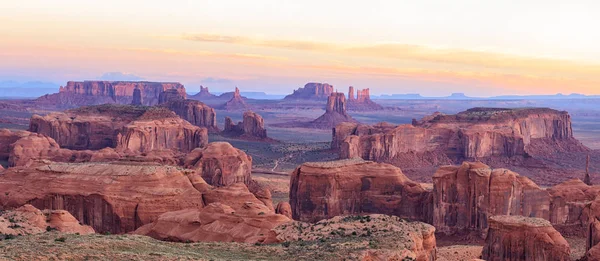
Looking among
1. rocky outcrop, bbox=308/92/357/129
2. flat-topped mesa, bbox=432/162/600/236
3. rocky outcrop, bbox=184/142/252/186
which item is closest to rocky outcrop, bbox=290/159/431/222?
flat-topped mesa, bbox=432/162/600/236

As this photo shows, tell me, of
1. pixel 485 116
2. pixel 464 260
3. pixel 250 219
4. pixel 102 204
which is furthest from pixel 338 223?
pixel 485 116

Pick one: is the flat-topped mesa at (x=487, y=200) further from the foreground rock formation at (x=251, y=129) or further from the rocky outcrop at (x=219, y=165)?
the foreground rock formation at (x=251, y=129)

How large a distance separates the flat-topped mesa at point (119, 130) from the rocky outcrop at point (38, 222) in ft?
154

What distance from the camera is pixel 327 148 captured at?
117 meters

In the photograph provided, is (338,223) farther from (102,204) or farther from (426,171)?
(426,171)

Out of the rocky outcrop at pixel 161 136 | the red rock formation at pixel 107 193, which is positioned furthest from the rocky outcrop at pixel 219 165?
the rocky outcrop at pixel 161 136

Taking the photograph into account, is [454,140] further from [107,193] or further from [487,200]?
[107,193]

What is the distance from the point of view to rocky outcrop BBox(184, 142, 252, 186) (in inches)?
2670

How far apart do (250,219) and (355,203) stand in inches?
683

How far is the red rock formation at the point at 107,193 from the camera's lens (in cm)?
4809

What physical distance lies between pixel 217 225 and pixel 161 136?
58.6m

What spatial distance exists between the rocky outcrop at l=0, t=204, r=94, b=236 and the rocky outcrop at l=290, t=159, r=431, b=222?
18.0 meters

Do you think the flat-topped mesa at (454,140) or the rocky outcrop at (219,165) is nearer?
the rocky outcrop at (219,165)

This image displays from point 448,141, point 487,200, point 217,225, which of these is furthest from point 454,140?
point 217,225
